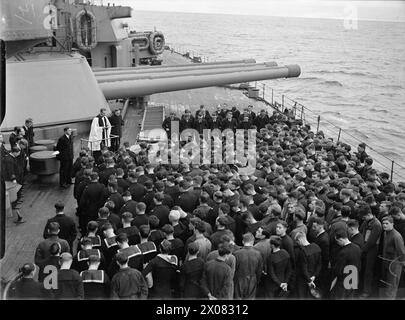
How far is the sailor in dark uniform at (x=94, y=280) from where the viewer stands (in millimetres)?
4891

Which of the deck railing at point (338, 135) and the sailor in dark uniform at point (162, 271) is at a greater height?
the sailor in dark uniform at point (162, 271)

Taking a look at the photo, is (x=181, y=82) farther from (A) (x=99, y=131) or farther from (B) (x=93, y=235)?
(B) (x=93, y=235)

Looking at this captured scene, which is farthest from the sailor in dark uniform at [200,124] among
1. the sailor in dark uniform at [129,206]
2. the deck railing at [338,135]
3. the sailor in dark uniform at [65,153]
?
the sailor in dark uniform at [129,206]

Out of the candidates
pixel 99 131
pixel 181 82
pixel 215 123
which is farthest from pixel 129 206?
pixel 181 82

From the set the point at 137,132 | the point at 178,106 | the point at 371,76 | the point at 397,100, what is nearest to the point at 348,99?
the point at 397,100

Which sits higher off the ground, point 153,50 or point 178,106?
point 153,50

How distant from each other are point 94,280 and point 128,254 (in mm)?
492

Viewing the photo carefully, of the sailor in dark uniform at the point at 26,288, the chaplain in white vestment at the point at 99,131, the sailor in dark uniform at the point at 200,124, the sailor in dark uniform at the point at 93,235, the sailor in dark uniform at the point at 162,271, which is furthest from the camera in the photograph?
the sailor in dark uniform at the point at 200,124

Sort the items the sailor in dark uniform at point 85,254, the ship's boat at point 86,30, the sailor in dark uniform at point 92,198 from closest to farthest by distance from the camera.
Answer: the sailor in dark uniform at point 85,254
the sailor in dark uniform at point 92,198
the ship's boat at point 86,30

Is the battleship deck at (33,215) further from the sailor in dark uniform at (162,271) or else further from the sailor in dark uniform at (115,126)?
the sailor in dark uniform at (162,271)

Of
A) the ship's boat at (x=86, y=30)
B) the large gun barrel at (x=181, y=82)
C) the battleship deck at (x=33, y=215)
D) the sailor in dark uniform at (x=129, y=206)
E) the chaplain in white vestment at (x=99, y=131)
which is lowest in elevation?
the battleship deck at (x=33, y=215)

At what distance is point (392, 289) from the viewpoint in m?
5.86
